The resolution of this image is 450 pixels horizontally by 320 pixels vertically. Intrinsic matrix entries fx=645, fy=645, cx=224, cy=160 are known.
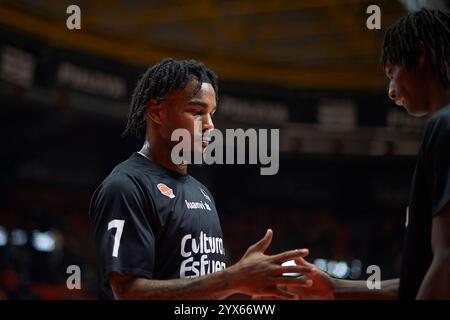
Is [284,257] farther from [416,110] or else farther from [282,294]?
[416,110]

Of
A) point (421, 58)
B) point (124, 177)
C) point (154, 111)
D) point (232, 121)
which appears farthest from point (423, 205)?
point (232, 121)

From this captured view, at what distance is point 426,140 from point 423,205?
191 mm

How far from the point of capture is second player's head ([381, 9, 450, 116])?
197cm

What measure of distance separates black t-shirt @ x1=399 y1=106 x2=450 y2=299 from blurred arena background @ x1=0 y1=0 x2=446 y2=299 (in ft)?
26.6

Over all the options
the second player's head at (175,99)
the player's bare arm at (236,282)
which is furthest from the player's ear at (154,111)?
the player's bare arm at (236,282)

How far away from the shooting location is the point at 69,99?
10.5 m

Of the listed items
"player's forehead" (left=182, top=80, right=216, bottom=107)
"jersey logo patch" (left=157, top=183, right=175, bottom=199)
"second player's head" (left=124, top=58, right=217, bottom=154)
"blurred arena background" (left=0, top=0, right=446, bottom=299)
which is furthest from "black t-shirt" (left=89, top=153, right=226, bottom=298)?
"blurred arena background" (left=0, top=0, right=446, bottom=299)

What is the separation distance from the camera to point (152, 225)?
94.3 inches

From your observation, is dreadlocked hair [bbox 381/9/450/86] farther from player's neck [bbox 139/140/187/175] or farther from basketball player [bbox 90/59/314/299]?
player's neck [bbox 139/140/187/175]

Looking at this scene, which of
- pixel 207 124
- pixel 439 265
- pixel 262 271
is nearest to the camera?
pixel 439 265

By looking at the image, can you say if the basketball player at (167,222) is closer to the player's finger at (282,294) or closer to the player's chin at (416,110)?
the player's finger at (282,294)
